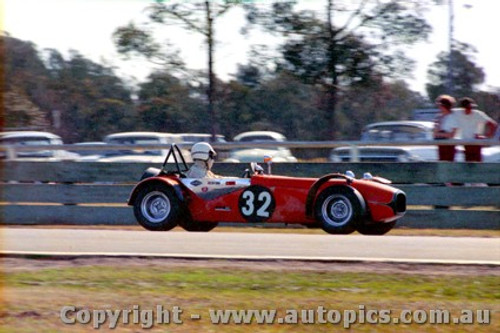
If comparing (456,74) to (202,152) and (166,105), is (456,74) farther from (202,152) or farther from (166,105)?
(202,152)

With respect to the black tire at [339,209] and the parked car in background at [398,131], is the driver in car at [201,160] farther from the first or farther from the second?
the parked car in background at [398,131]

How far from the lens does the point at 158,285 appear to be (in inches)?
319

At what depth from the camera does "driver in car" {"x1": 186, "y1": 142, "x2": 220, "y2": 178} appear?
10688 millimetres

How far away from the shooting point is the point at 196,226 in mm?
11484

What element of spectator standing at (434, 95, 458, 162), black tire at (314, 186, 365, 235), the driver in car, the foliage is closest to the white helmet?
the driver in car

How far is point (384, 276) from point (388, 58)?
5311mm

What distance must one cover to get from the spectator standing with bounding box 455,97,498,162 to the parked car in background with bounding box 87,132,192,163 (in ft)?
11.5

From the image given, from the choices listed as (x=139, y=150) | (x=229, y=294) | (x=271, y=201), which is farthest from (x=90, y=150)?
(x=229, y=294)

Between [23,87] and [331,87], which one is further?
[23,87]

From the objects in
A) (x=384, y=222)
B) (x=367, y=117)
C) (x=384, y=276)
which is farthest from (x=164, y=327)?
(x=367, y=117)

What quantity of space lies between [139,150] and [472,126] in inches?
176

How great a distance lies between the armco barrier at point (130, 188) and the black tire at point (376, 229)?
1239 mm

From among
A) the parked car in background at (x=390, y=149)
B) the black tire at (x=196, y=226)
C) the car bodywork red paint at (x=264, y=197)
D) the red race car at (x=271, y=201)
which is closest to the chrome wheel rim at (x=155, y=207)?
the red race car at (x=271, y=201)

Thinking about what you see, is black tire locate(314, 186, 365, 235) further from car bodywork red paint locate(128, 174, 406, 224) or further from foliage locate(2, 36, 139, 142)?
foliage locate(2, 36, 139, 142)
